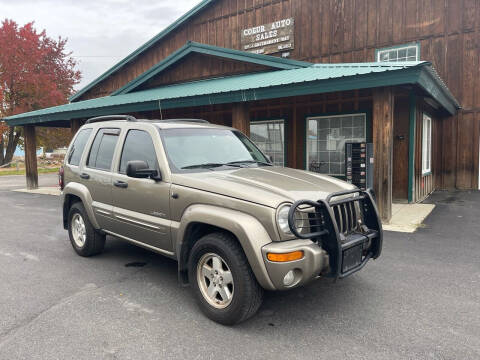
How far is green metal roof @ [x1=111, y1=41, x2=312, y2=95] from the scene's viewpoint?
36.2ft

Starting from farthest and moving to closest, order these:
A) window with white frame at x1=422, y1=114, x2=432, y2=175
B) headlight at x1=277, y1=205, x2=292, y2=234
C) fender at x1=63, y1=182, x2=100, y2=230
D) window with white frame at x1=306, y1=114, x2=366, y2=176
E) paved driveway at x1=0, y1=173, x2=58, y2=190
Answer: paved driveway at x1=0, y1=173, x2=58, y2=190, window with white frame at x1=422, y1=114, x2=432, y2=175, window with white frame at x1=306, y1=114, x2=366, y2=176, fender at x1=63, y1=182, x2=100, y2=230, headlight at x1=277, y1=205, x2=292, y2=234

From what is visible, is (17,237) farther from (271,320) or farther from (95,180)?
(271,320)

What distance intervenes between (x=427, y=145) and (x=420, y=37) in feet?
12.3

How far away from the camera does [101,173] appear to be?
Result: 191 inches

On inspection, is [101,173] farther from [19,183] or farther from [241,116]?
[19,183]

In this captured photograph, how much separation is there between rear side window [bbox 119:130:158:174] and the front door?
27.3 feet

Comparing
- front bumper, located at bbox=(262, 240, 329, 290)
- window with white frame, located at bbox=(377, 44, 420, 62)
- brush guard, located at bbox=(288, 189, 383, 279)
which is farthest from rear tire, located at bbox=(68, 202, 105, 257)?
window with white frame, located at bbox=(377, 44, 420, 62)

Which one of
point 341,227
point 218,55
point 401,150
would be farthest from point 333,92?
point 341,227

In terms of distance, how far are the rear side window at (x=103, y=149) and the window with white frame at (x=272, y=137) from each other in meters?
8.16

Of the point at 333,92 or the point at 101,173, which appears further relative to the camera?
the point at 333,92

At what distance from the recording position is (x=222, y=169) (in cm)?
405

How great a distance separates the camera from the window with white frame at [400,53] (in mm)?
12727

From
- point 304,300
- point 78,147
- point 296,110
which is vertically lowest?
point 304,300

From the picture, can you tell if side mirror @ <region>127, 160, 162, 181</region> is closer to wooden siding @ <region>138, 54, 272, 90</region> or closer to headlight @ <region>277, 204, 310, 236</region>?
headlight @ <region>277, 204, 310, 236</region>
